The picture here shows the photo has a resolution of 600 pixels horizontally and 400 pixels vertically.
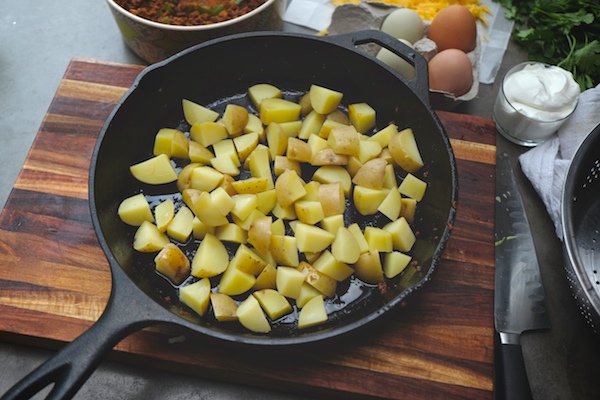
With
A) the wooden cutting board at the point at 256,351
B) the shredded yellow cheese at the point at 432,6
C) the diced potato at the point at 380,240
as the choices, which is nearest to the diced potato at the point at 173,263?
the wooden cutting board at the point at 256,351

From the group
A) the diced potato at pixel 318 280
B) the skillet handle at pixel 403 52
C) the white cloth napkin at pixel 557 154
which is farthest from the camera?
the white cloth napkin at pixel 557 154

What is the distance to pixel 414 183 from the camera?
4.95 ft

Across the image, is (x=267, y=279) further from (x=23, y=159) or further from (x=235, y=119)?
(x=23, y=159)

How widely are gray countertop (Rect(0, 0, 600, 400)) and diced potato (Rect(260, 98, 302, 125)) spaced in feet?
1.95

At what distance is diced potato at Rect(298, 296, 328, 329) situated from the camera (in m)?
1.32

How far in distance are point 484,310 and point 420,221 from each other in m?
0.28

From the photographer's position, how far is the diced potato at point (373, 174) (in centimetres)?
148

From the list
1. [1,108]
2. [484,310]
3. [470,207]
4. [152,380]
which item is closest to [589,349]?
[484,310]

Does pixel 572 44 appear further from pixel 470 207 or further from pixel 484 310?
pixel 484 310

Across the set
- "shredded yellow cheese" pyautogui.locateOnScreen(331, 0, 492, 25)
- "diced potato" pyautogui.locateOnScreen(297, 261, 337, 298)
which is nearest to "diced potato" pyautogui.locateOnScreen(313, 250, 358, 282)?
"diced potato" pyautogui.locateOnScreen(297, 261, 337, 298)

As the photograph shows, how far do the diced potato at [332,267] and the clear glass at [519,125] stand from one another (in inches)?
31.4

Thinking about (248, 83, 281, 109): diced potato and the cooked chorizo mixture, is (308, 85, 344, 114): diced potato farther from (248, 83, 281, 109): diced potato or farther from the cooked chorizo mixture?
the cooked chorizo mixture

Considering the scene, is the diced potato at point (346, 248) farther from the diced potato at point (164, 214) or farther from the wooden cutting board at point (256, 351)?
the diced potato at point (164, 214)

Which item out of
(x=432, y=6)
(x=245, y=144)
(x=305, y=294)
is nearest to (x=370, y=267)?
(x=305, y=294)
